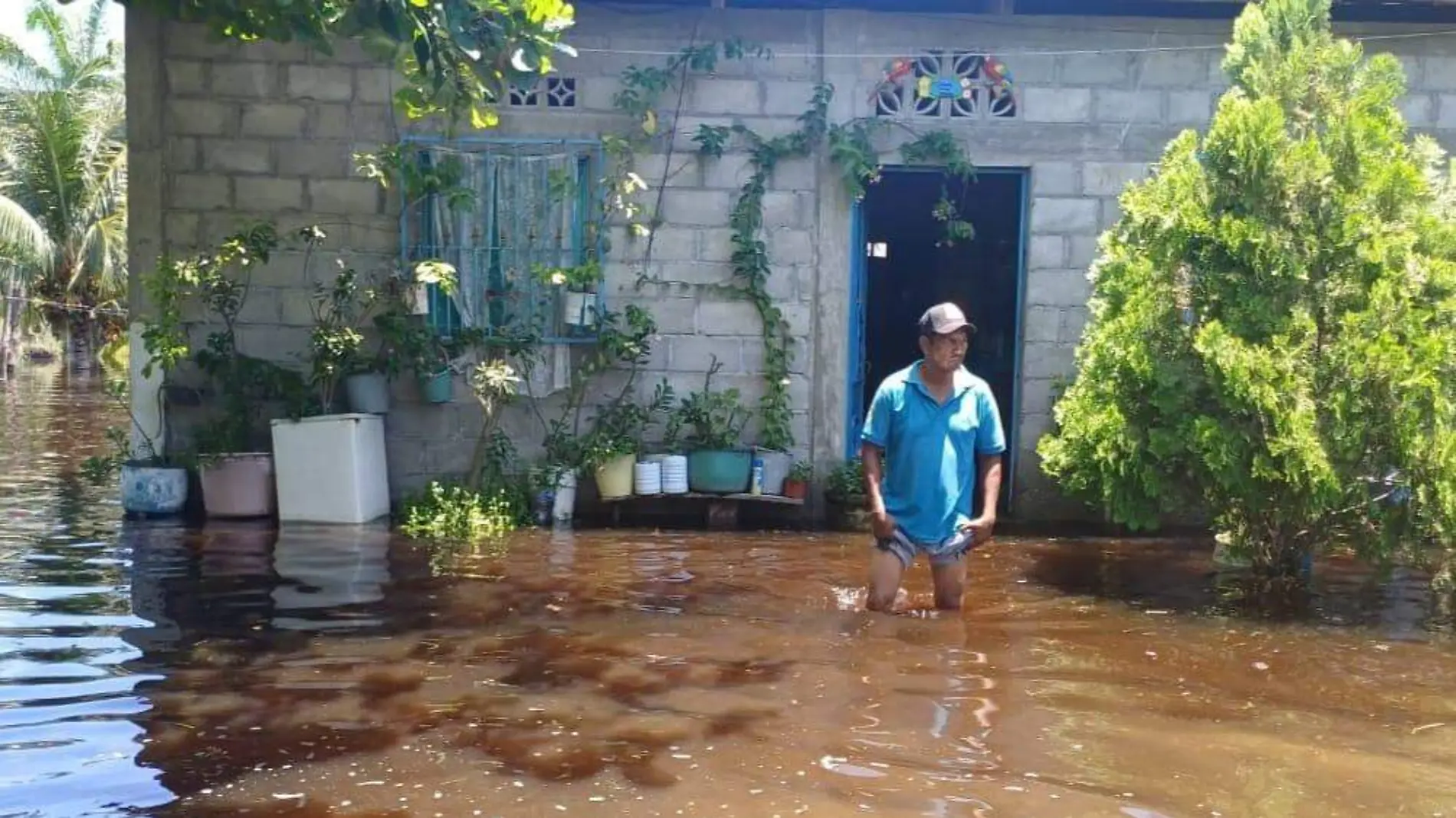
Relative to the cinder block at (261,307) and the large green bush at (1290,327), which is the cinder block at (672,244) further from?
the large green bush at (1290,327)

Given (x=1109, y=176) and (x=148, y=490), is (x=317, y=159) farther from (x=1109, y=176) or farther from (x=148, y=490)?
(x=1109, y=176)

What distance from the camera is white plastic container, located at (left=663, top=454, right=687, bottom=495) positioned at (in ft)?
27.9

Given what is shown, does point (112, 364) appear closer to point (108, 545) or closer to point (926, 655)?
point (108, 545)

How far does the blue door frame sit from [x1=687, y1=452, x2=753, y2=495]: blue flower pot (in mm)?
853

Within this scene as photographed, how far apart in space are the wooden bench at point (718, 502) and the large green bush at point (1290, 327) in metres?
2.37

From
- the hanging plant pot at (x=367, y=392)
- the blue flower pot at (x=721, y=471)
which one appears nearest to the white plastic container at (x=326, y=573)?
the hanging plant pot at (x=367, y=392)

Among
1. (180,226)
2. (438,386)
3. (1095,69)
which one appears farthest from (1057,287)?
(180,226)

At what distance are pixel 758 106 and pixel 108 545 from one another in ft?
16.6

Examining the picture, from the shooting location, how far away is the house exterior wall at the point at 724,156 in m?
8.59

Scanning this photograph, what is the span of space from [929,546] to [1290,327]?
2.24 m

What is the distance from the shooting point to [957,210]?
9.09 meters

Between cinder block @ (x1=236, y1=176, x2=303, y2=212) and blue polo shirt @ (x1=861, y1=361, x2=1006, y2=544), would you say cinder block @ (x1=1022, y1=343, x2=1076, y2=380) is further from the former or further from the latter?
cinder block @ (x1=236, y1=176, x2=303, y2=212)

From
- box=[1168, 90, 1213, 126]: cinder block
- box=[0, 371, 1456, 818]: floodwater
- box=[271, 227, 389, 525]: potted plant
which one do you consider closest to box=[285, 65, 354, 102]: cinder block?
box=[271, 227, 389, 525]: potted plant

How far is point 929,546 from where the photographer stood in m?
5.53
